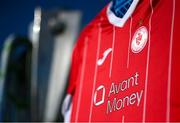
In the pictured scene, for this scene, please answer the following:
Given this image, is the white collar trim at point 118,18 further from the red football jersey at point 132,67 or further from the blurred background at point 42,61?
the blurred background at point 42,61

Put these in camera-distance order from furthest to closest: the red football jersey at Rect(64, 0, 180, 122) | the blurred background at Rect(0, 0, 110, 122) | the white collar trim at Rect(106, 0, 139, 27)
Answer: the blurred background at Rect(0, 0, 110, 122) < the white collar trim at Rect(106, 0, 139, 27) < the red football jersey at Rect(64, 0, 180, 122)

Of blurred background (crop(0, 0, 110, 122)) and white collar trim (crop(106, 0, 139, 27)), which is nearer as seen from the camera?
white collar trim (crop(106, 0, 139, 27))

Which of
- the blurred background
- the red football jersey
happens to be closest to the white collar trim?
the red football jersey

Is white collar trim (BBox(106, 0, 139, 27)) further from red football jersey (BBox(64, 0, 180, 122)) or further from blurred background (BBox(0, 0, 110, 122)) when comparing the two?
blurred background (BBox(0, 0, 110, 122))

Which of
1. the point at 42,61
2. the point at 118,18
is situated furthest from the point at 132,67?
the point at 42,61

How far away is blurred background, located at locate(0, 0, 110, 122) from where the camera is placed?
1.74 meters

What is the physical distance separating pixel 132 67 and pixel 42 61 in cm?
89

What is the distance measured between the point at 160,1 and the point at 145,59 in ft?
0.46

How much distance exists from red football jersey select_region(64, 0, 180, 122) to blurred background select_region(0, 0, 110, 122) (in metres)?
0.43

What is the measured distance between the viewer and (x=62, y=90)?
1709 millimetres

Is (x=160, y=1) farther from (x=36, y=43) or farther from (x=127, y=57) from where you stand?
(x=36, y=43)

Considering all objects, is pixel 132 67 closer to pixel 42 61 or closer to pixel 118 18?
pixel 118 18

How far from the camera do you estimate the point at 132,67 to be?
1.00 m

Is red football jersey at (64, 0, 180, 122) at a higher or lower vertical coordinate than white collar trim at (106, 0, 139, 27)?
lower
